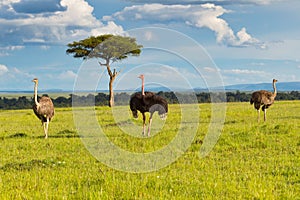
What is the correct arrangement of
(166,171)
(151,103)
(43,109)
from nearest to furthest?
(166,171)
(151,103)
(43,109)

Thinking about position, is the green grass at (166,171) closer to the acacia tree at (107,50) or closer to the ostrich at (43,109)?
the ostrich at (43,109)

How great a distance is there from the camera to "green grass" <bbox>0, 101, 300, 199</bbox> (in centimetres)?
755

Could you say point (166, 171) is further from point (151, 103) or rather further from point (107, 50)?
point (107, 50)

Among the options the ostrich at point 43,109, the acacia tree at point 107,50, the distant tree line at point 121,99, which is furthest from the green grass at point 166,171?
the acacia tree at point 107,50

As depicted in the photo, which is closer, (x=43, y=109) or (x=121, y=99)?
(x=43, y=109)

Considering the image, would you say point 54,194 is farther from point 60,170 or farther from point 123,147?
point 123,147

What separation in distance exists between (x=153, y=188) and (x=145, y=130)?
28.5 ft

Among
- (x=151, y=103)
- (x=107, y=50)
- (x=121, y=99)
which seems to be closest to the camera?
(x=151, y=103)

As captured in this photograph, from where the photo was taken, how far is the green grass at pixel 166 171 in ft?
24.8

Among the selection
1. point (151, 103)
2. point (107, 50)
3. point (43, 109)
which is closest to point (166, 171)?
point (151, 103)

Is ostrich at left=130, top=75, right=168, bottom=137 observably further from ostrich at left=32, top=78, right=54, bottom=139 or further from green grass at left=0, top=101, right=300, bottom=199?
ostrich at left=32, top=78, right=54, bottom=139

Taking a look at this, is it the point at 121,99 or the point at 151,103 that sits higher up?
the point at 121,99

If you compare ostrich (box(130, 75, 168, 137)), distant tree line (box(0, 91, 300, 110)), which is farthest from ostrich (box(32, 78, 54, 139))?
ostrich (box(130, 75, 168, 137))

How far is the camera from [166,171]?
948cm
